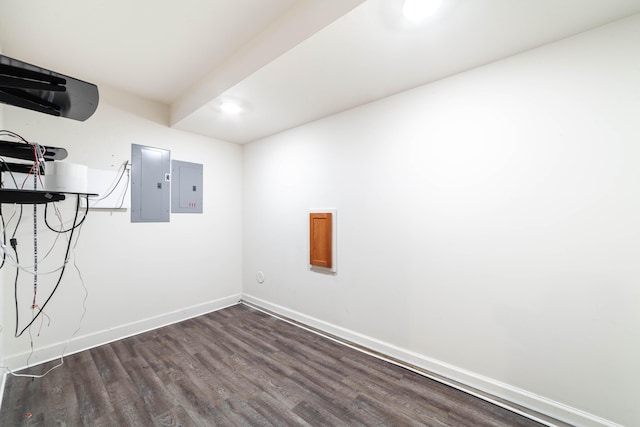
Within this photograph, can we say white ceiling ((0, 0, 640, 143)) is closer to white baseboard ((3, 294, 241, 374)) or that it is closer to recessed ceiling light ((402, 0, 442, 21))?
recessed ceiling light ((402, 0, 442, 21))

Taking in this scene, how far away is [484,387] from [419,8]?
2520mm

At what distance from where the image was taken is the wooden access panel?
2777 millimetres

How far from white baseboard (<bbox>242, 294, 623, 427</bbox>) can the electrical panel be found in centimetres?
239

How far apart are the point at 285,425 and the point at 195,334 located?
66.0 inches

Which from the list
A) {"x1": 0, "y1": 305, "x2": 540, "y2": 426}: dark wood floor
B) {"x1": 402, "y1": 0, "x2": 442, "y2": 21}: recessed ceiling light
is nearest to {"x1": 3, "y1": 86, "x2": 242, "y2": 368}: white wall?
{"x1": 0, "y1": 305, "x2": 540, "y2": 426}: dark wood floor

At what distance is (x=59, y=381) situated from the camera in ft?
6.57

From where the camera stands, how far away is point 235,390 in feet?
6.30

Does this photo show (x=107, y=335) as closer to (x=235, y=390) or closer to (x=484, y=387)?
(x=235, y=390)

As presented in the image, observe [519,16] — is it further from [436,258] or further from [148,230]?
[148,230]

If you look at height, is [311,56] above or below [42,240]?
above

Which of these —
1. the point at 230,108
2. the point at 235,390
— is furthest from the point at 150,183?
the point at 235,390

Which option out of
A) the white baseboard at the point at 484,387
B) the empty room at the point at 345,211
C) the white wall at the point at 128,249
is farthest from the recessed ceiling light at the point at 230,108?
the white baseboard at the point at 484,387

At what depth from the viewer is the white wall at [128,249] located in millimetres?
2295

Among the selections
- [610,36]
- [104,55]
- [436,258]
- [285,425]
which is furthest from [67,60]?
[610,36]
